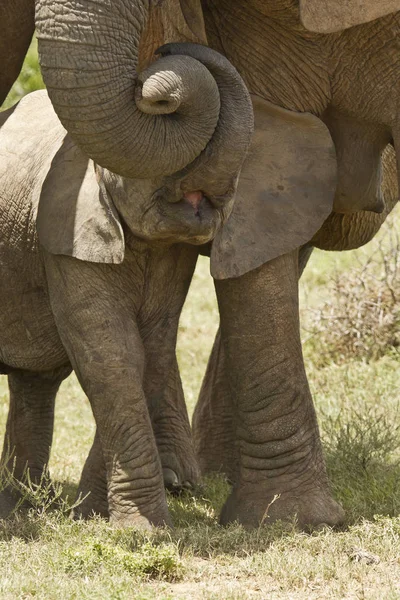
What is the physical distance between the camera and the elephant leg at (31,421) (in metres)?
6.58

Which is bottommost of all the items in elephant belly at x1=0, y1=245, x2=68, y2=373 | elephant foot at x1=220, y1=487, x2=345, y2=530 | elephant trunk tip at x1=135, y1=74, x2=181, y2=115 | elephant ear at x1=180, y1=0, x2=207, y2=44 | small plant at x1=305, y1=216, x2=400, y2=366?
elephant foot at x1=220, y1=487, x2=345, y2=530

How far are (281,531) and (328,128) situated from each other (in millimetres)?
1569

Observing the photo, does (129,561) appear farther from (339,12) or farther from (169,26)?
(339,12)

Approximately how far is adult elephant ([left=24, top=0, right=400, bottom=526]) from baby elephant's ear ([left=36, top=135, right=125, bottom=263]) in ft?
1.37

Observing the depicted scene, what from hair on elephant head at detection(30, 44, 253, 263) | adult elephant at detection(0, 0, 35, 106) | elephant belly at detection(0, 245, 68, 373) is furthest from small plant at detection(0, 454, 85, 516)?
adult elephant at detection(0, 0, 35, 106)

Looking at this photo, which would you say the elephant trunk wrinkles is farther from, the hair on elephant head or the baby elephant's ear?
the baby elephant's ear

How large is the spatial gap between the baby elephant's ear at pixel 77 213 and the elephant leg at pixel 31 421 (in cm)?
111

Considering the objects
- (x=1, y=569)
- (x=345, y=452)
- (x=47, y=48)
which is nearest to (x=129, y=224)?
(x=47, y=48)

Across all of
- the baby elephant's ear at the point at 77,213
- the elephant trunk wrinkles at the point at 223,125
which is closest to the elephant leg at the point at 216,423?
the baby elephant's ear at the point at 77,213

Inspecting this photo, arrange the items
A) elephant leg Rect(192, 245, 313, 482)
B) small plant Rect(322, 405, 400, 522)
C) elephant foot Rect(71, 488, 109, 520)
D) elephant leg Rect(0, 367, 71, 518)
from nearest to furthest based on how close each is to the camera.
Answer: elephant foot Rect(71, 488, 109, 520) < small plant Rect(322, 405, 400, 522) < elephant leg Rect(0, 367, 71, 518) < elephant leg Rect(192, 245, 313, 482)

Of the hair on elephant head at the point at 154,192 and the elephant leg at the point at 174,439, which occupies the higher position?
the hair on elephant head at the point at 154,192

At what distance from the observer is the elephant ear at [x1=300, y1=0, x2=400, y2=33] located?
215 inches

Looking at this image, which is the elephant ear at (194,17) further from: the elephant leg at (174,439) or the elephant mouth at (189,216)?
the elephant leg at (174,439)

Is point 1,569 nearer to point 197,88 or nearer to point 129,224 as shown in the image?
point 129,224
